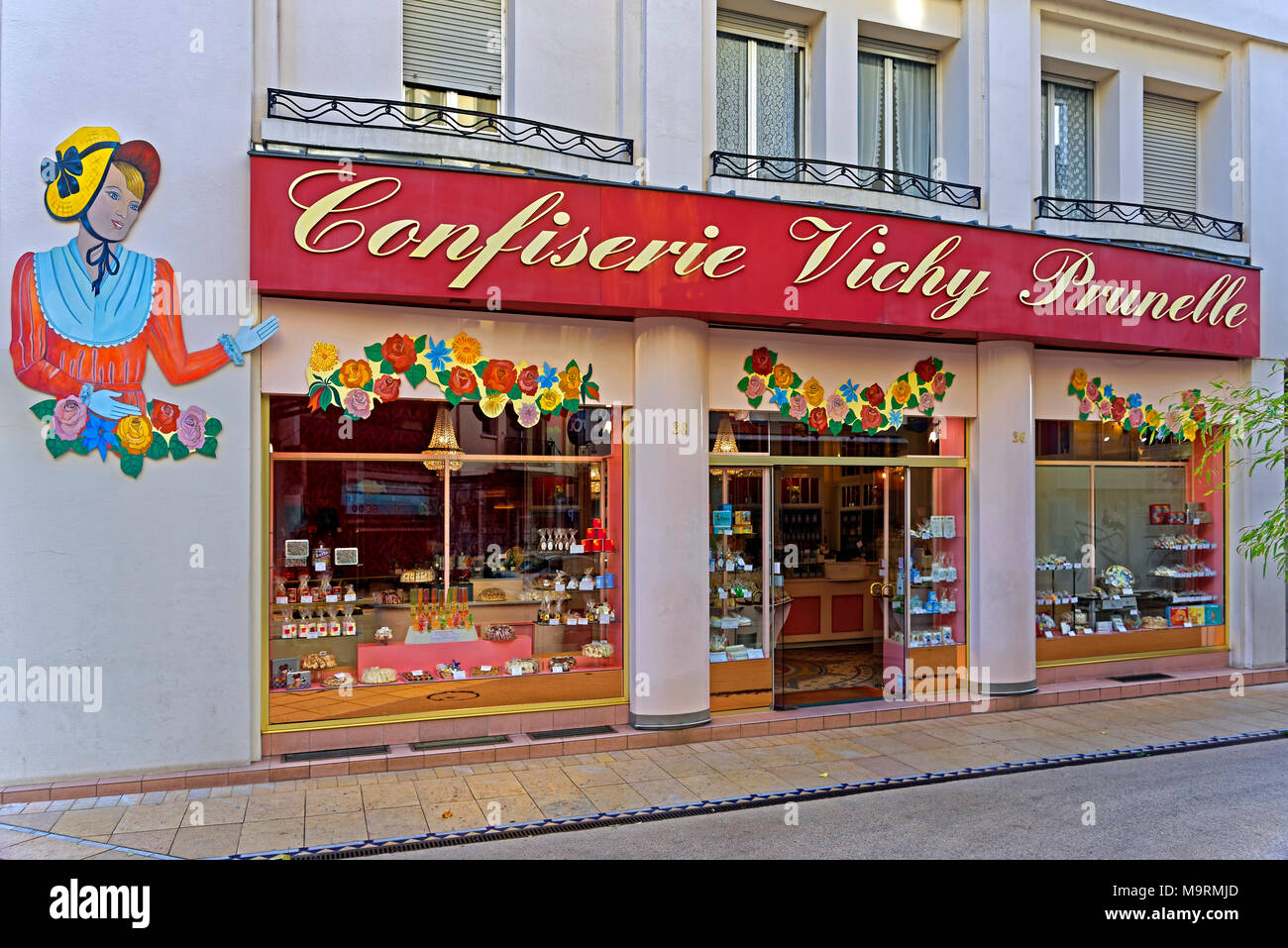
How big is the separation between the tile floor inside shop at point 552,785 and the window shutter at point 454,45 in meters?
6.15

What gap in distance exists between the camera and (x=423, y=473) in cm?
850

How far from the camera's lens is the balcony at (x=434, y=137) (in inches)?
303

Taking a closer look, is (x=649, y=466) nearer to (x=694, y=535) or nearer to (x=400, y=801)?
(x=694, y=535)

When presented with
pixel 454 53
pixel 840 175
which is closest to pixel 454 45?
pixel 454 53

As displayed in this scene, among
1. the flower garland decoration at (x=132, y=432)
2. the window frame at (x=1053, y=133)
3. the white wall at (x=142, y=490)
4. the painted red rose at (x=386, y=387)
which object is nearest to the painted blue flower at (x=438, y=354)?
the painted red rose at (x=386, y=387)

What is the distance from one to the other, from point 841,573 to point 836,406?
2365 millimetres

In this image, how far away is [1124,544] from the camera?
11789mm

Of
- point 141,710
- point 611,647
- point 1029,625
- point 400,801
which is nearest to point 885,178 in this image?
point 1029,625

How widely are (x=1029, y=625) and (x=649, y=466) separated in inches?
192

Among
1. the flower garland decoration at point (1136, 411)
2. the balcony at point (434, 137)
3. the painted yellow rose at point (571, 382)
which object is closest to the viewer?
the balcony at point (434, 137)

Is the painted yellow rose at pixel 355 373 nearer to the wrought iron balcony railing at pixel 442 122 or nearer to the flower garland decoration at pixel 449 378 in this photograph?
the flower garland decoration at pixel 449 378

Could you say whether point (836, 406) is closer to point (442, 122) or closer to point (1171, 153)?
point (442, 122)

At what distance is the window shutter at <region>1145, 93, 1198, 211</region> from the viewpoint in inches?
461

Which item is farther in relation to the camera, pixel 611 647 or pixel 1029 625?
pixel 1029 625
